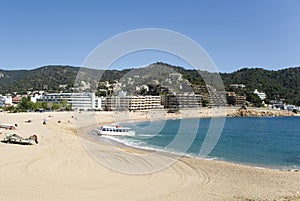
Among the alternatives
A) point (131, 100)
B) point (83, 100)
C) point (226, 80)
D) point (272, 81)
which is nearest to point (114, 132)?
point (131, 100)

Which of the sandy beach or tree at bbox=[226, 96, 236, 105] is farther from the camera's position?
tree at bbox=[226, 96, 236, 105]

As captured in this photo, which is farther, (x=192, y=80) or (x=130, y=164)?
(x=192, y=80)

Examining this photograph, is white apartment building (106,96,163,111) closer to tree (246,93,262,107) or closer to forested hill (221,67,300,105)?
tree (246,93,262,107)

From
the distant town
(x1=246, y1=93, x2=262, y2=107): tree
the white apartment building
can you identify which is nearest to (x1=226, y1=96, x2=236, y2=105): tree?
the distant town

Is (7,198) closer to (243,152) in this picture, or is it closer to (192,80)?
(243,152)

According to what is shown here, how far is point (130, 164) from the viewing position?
53.9ft

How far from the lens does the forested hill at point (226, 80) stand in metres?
137

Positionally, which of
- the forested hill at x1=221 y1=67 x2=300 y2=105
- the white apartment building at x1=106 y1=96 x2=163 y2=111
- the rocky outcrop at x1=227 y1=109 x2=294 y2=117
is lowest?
the rocky outcrop at x1=227 y1=109 x2=294 y2=117

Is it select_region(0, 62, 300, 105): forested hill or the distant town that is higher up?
select_region(0, 62, 300, 105): forested hill

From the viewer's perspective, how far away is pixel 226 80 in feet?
514

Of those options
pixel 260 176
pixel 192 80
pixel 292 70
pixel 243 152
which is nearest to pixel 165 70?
pixel 192 80

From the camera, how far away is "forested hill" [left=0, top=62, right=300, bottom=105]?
13734 cm

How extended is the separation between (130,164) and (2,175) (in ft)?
20.9

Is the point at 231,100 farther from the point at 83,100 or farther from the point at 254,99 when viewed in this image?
the point at 83,100
